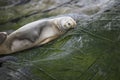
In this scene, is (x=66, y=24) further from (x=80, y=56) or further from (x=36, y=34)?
(x=80, y=56)

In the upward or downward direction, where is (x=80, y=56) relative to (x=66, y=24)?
downward

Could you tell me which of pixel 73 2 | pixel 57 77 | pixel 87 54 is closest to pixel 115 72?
pixel 87 54

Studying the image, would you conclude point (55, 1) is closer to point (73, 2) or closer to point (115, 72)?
point (73, 2)

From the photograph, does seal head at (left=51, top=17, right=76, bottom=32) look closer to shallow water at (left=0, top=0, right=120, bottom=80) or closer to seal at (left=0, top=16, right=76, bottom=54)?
seal at (left=0, top=16, right=76, bottom=54)

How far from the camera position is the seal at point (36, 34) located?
5504 mm

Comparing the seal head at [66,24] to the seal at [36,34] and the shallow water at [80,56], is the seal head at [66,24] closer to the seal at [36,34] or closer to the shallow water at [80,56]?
the seal at [36,34]

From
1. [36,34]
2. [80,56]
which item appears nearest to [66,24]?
[36,34]

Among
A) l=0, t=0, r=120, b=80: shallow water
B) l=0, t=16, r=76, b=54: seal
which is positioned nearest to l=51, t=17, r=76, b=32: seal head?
l=0, t=16, r=76, b=54: seal

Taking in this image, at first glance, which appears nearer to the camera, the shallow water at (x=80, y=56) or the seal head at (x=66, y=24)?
the shallow water at (x=80, y=56)

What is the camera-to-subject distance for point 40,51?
516cm

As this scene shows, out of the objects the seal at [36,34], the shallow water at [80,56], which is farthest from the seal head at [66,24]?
the shallow water at [80,56]

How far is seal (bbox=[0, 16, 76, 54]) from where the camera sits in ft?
18.1

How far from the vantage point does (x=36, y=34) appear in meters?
5.64

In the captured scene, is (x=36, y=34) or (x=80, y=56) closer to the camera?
(x=80, y=56)
